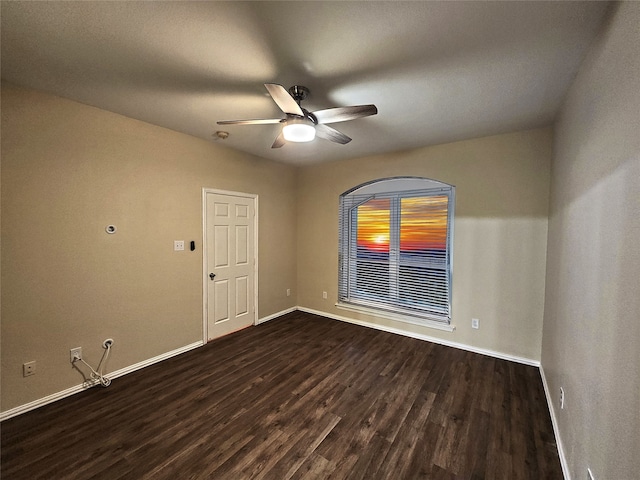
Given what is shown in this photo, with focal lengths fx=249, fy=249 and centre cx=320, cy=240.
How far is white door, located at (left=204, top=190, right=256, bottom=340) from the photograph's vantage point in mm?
3273

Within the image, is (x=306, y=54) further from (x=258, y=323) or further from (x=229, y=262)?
(x=258, y=323)

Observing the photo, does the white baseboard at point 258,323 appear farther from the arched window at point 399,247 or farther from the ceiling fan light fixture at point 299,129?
the ceiling fan light fixture at point 299,129

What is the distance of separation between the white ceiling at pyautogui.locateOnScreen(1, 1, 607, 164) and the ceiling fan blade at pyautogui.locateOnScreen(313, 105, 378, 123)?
24 centimetres

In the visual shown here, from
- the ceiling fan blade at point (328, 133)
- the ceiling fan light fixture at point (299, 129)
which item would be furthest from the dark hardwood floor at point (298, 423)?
the ceiling fan blade at point (328, 133)

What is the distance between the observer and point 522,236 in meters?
2.75

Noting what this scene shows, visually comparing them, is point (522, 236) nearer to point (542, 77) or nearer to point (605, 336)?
point (542, 77)

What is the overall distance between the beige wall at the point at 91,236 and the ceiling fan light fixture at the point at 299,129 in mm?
1721

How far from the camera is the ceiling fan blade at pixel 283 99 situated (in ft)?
4.81

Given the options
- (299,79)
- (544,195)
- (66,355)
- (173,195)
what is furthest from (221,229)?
(544,195)

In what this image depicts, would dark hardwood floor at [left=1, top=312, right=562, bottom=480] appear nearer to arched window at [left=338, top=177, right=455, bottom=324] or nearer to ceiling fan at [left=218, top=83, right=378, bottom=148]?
arched window at [left=338, top=177, right=455, bottom=324]

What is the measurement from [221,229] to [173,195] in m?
0.73

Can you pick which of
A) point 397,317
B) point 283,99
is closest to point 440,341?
point 397,317

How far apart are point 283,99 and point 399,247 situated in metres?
2.71

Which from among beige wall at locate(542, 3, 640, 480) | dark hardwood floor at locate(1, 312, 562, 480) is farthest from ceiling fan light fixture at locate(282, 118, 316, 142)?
dark hardwood floor at locate(1, 312, 562, 480)
